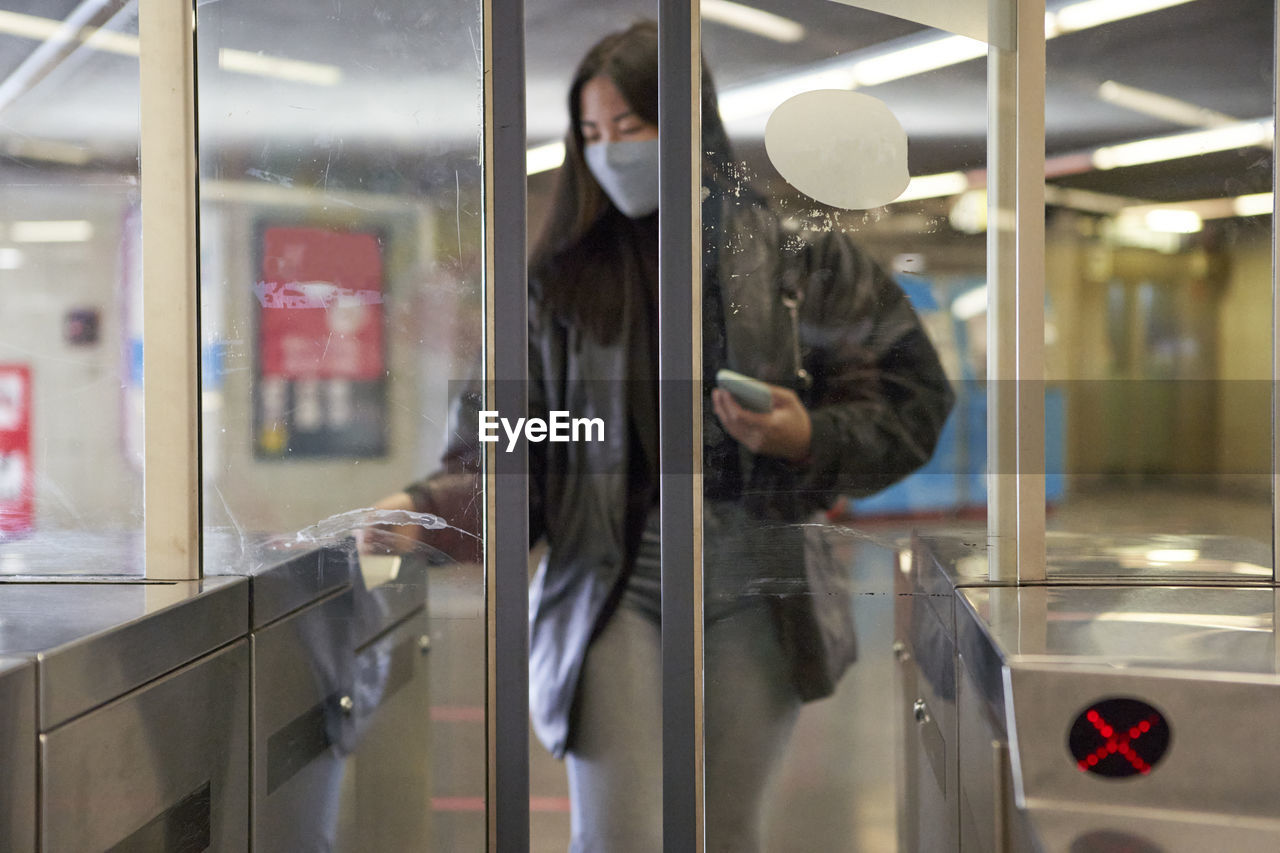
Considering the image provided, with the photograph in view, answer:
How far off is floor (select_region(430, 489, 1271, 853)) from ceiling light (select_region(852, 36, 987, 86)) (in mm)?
650

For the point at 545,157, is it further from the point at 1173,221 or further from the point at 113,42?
the point at 1173,221

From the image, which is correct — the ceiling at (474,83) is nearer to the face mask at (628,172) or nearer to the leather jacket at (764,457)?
the face mask at (628,172)

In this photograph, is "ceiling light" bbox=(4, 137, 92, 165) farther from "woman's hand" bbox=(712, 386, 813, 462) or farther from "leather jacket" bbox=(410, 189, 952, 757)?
"woman's hand" bbox=(712, 386, 813, 462)

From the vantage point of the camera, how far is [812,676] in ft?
4.50

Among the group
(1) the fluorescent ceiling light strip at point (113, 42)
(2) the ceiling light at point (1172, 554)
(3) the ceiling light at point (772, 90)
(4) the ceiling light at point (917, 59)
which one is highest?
(1) the fluorescent ceiling light strip at point (113, 42)

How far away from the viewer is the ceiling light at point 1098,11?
130 centimetres

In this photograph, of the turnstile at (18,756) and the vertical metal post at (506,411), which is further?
the vertical metal post at (506,411)

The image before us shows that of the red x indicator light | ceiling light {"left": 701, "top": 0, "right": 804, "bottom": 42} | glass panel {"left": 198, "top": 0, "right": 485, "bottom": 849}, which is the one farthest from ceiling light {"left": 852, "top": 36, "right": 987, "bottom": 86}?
the red x indicator light

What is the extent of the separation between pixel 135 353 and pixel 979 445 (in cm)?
122

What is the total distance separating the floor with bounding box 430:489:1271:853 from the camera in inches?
52.6

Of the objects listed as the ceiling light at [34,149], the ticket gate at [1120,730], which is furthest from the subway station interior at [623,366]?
the ticket gate at [1120,730]

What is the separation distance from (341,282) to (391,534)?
1.24 ft

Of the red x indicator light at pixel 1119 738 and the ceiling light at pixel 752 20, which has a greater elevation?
the ceiling light at pixel 752 20

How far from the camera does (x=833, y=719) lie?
1.37 m
